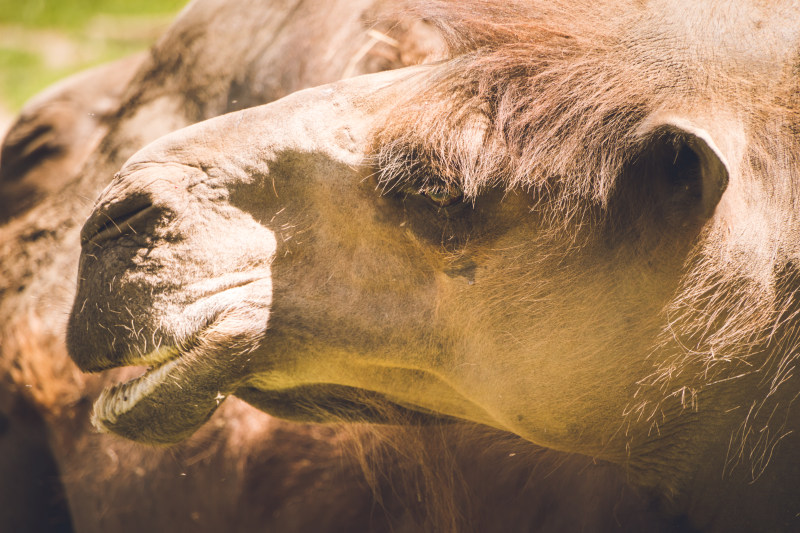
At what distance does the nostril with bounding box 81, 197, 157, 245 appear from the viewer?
154 cm

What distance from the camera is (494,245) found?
4.82 feet

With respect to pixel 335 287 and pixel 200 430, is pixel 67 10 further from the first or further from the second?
pixel 335 287

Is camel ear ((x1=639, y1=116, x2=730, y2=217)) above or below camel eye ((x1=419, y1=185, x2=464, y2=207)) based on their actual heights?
above

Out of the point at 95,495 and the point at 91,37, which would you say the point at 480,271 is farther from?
the point at 91,37

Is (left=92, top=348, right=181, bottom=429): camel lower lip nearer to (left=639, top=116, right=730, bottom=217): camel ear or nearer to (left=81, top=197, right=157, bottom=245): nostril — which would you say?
(left=81, top=197, right=157, bottom=245): nostril

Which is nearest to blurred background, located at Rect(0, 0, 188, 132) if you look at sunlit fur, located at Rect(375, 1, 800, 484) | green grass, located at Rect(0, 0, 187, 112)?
green grass, located at Rect(0, 0, 187, 112)

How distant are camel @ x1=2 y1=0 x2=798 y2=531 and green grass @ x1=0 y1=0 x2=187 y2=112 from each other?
13.2 feet

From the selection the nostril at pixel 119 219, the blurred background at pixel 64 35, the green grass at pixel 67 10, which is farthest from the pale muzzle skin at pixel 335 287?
the green grass at pixel 67 10

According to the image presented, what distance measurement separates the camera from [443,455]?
1881 millimetres

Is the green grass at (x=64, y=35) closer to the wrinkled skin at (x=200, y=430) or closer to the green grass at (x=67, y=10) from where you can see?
the green grass at (x=67, y=10)

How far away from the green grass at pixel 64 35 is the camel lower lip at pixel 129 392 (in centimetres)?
394

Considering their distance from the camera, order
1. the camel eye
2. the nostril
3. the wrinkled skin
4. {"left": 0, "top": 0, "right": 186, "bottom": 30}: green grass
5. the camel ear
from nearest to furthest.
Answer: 1. the camel ear
2. the camel eye
3. the nostril
4. the wrinkled skin
5. {"left": 0, "top": 0, "right": 186, "bottom": 30}: green grass

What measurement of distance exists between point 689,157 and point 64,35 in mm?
5881

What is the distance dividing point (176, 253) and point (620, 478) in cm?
106
